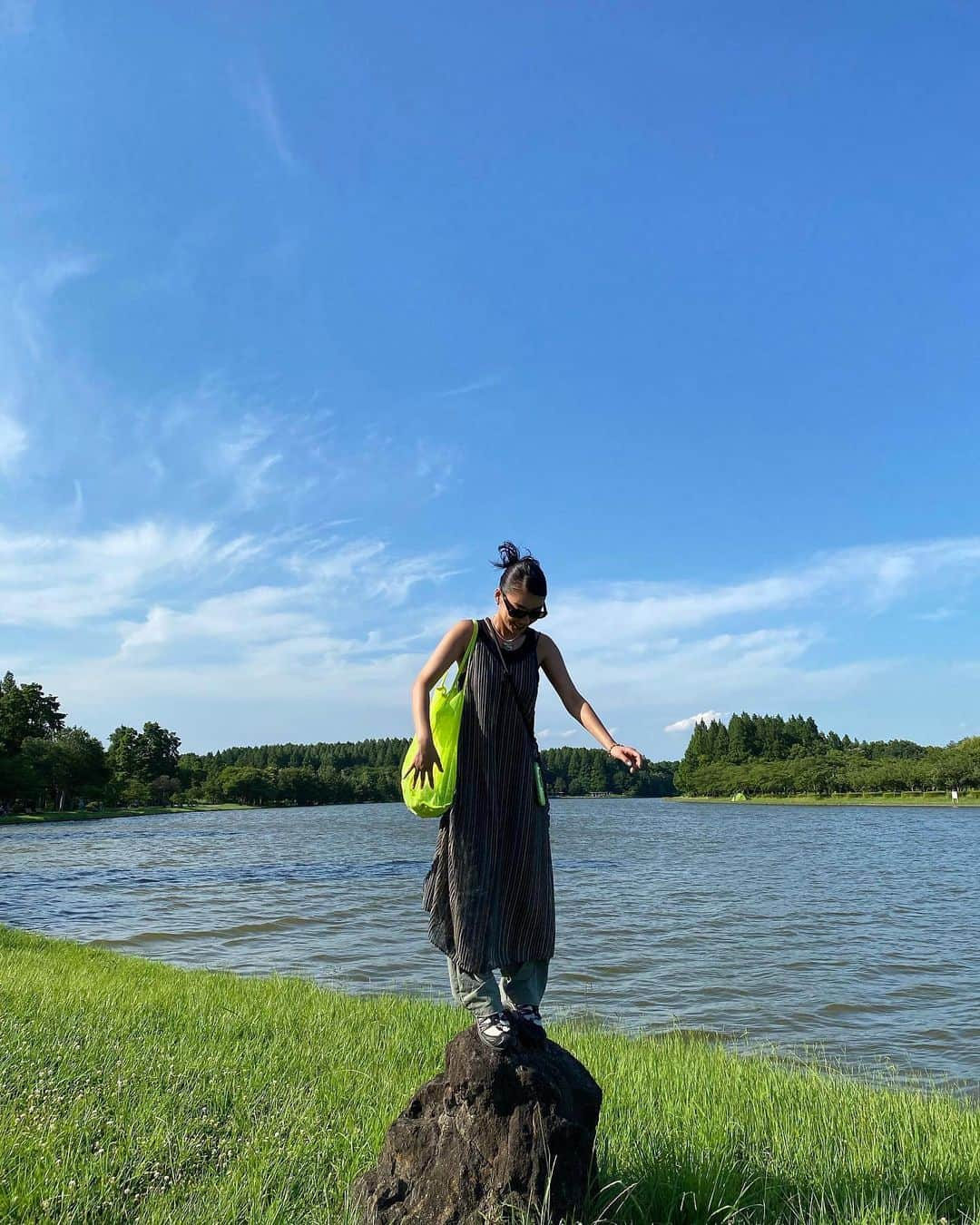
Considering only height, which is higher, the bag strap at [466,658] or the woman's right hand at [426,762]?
the bag strap at [466,658]

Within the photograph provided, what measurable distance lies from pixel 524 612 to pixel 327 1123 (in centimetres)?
310

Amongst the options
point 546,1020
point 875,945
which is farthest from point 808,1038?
point 875,945

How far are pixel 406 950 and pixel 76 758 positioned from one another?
281 feet

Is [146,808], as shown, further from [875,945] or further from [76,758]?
[875,945]

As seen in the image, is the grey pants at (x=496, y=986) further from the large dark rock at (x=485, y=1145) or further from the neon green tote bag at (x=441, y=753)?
the neon green tote bag at (x=441, y=753)

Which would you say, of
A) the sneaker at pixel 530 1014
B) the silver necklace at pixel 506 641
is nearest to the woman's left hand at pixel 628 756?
the silver necklace at pixel 506 641

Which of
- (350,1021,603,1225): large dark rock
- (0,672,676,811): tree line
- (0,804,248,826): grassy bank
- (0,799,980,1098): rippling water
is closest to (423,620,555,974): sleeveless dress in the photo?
(350,1021,603,1225): large dark rock

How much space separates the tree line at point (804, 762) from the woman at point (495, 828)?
117989 mm

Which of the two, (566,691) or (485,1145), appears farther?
(566,691)

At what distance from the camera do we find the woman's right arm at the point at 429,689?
3.88m

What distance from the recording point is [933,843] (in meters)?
48.1

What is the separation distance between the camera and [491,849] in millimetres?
3998

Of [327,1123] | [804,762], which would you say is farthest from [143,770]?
[327,1123]

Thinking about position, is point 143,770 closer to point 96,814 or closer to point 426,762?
point 96,814
